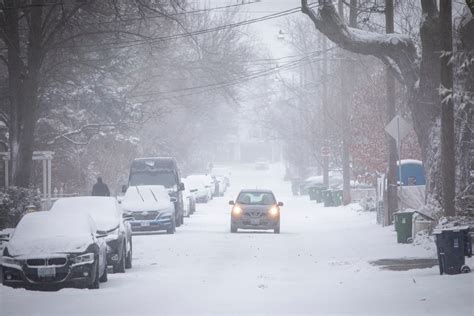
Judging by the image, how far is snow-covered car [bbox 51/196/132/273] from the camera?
20500 millimetres

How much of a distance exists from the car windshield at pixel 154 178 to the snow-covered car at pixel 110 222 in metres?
17.2

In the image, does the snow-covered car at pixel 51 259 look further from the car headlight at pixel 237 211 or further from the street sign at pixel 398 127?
the car headlight at pixel 237 211

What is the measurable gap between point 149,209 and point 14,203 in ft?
16.3

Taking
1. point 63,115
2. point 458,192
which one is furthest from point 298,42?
point 458,192

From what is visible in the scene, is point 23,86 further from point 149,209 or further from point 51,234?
point 51,234

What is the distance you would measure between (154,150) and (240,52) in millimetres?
23894

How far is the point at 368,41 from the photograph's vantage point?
28.5 meters

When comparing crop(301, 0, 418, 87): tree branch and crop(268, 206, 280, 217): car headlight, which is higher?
crop(301, 0, 418, 87): tree branch

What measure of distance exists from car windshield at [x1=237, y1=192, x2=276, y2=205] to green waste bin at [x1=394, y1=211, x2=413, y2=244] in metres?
7.90

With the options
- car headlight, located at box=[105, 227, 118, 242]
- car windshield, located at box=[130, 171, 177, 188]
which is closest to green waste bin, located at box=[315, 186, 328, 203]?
car windshield, located at box=[130, 171, 177, 188]

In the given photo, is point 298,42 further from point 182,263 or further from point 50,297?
point 50,297

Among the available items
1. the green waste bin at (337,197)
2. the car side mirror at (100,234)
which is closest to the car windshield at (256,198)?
the car side mirror at (100,234)

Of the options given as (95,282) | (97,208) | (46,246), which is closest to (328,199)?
(97,208)

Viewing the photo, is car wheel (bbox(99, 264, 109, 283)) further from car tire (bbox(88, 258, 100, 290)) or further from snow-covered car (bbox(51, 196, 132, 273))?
snow-covered car (bbox(51, 196, 132, 273))
